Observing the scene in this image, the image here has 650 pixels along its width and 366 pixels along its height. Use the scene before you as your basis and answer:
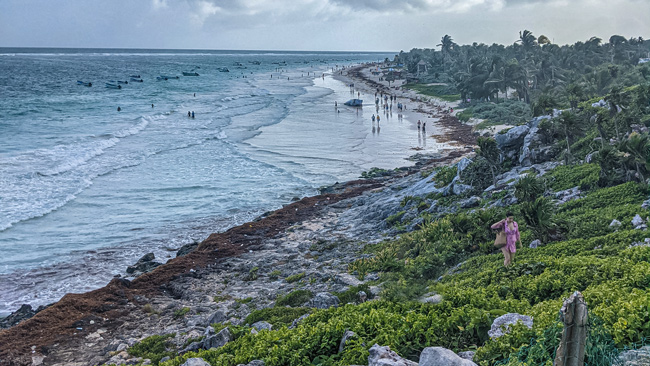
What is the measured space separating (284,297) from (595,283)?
853cm

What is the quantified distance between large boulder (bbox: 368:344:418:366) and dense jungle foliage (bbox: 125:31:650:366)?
16.4 inches

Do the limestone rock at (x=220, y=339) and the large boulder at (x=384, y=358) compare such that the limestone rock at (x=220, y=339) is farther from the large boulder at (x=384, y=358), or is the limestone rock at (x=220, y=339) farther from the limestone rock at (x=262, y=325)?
the large boulder at (x=384, y=358)

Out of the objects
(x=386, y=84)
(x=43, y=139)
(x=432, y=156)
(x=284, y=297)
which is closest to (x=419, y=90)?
(x=386, y=84)

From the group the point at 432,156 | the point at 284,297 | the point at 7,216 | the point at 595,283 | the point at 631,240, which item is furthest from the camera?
the point at 432,156

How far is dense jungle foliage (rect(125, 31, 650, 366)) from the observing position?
7172 mm

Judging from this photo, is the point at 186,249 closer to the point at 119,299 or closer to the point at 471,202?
the point at 119,299

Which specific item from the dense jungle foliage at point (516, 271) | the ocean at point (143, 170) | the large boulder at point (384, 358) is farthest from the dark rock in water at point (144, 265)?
the large boulder at point (384, 358)

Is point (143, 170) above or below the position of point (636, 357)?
below

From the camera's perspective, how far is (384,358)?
7156 millimetres

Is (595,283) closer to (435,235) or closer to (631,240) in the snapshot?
(631,240)

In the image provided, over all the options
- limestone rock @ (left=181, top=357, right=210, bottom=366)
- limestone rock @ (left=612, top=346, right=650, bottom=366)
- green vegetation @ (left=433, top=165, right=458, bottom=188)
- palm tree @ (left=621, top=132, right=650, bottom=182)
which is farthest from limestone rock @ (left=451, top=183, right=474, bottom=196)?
limestone rock @ (left=612, top=346, right=650, bottom=366)

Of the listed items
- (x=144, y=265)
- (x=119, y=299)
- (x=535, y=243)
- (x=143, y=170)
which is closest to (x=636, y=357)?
(x=535, y=243)

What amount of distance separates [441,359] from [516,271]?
5109 mm

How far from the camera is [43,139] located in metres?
45.6
